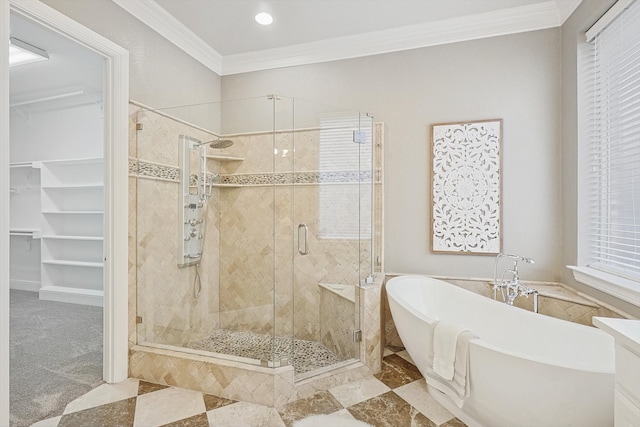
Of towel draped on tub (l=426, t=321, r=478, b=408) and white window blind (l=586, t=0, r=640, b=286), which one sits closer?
towel draped on tub (l=426, t=321, r=478, b=408)

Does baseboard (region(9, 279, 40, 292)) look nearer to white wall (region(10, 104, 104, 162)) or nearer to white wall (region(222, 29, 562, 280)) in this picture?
white wall (region(10, 104, 104, 162))

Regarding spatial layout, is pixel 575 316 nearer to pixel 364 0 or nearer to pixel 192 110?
pixel 364 0

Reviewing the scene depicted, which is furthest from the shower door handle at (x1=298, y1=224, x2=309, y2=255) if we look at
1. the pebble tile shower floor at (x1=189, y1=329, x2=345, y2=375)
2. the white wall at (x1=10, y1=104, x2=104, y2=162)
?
the white wall at (x1=10, y1=104, x2=104, y2=162)

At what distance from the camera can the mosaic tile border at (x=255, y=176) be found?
2492 mm

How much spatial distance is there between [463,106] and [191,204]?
232 centimetres

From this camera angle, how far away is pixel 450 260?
292 centimetres

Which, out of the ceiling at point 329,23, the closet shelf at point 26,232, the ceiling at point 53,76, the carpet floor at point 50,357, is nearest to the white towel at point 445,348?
the carpet floor at point 50,357

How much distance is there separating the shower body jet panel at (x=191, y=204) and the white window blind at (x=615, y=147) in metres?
2.74

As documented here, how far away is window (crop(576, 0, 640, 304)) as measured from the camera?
1.99m

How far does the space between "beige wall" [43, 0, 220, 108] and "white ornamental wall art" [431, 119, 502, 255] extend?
2148 millimetres

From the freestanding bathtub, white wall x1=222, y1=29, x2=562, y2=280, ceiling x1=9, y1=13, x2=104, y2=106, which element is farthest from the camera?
ceiling x1=9, y1=13, x2=104, y2=106

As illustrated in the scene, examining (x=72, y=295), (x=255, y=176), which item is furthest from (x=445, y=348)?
(x=72, y=295)

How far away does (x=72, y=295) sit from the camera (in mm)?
4391

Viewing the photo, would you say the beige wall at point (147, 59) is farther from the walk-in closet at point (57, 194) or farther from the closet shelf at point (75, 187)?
the closet shelf at point (75, 187)
